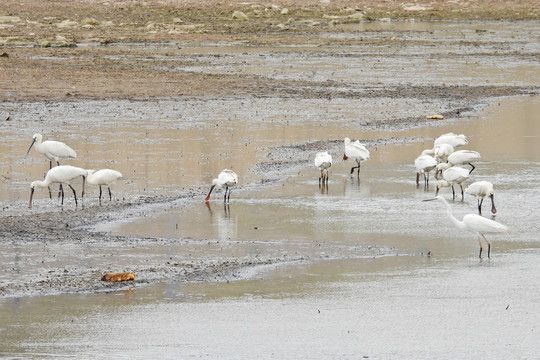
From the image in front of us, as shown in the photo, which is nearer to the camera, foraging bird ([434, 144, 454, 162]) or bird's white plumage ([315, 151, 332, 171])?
bird's white plumage ([315, 151, 332, 171])

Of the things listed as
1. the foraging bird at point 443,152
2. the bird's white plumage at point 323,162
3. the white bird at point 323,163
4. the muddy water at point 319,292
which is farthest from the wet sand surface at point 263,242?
the foraging bird at point 443,152

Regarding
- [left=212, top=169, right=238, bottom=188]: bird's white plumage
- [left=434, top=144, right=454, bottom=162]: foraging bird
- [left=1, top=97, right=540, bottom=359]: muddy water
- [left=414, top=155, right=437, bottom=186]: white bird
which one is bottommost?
[left=1, top=97, right=540, bottom=359]: muddy water

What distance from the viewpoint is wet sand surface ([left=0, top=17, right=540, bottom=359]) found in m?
8.62

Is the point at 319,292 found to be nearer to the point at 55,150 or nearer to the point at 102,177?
the point at 102,177

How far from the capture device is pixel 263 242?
12180 millimetres

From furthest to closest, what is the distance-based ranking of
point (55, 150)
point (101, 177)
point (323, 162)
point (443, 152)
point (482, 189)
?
point (443, 152) → point (55, 150) → point (323, 162) → point (101, 177) → point (482, 189)

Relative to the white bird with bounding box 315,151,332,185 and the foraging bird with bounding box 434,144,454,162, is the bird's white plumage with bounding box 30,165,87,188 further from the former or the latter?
the foraging bird with bounding box 434,144,454,162

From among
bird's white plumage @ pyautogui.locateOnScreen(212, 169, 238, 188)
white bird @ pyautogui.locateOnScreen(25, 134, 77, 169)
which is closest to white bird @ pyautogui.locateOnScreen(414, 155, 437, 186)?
bird's white plumage @ pyautogui.locateOnScreen(212, 169, 238, 188)

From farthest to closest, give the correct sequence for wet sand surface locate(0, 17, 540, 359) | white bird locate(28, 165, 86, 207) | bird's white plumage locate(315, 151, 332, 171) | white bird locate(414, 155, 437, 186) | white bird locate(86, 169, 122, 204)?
bird's white plumage locate(315, 151, 332, 171) → white bird locate(414, 155, 437, 186) → white bird locate(86, 169, 122, 204) → white bird locate(28, 165, 86, 207) → wet sand surface locate(0, 17, 540, 359)

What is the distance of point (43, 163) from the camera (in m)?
17.7

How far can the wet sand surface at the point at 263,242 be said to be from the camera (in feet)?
28.3

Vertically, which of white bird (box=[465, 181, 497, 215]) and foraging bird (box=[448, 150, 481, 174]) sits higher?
foraging bird (box=[448, 150, 481, 174])

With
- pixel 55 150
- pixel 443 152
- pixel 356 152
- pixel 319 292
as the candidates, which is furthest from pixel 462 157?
pixel 319 292

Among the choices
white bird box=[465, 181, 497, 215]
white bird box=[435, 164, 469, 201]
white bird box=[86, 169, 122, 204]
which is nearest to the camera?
white bird box=[465, 181, 497, 215]
